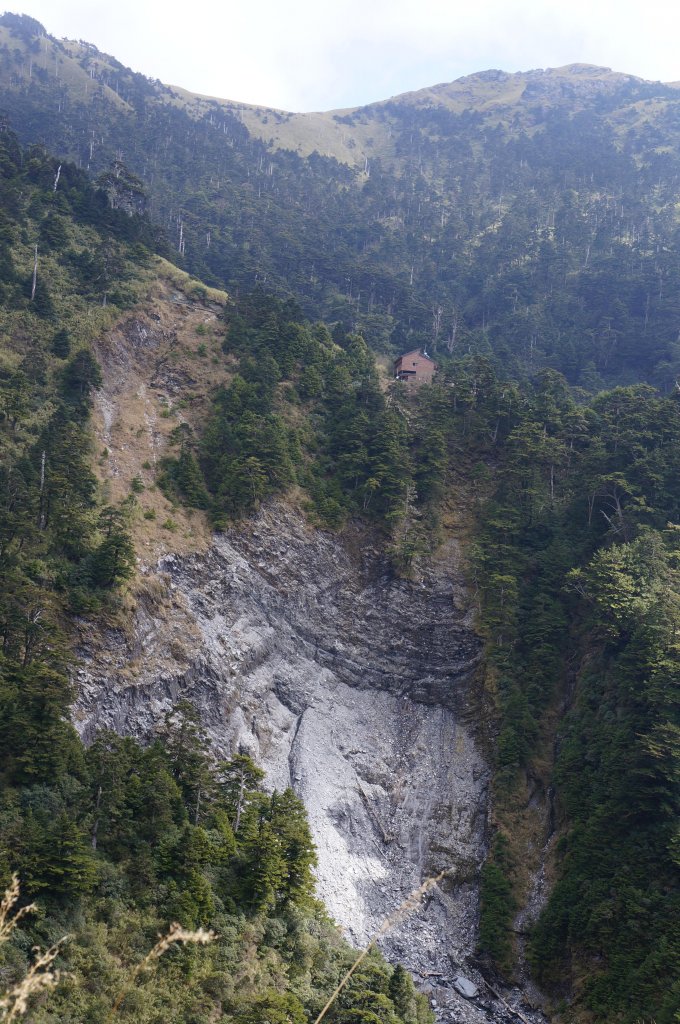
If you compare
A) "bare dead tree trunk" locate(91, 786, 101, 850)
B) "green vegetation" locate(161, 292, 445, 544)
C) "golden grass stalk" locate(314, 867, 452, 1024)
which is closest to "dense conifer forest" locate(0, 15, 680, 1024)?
"bare dead tree trunk" locate(91, 786, 101, 850)

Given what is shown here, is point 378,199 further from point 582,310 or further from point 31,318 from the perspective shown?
point 31,318

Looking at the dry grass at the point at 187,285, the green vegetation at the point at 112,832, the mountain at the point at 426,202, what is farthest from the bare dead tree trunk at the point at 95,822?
the mountain at the point at 426,202

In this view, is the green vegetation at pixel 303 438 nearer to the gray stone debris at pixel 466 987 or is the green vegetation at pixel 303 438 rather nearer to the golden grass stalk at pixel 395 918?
the gray stone debris at pixel 466 987

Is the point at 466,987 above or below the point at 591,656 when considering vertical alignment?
below

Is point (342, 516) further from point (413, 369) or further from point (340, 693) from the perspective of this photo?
point (413, 369)

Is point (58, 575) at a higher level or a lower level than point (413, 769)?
higher

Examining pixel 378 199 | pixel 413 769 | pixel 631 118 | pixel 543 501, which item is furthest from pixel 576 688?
pixel 631 118

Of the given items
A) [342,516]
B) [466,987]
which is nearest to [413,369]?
[342,516]
